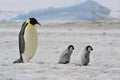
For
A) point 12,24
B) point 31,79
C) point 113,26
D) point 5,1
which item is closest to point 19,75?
point 31,79

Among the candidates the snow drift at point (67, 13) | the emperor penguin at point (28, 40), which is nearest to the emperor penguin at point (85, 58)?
the emperor penguin at point (28, 40)

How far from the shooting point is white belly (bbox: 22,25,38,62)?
26.7ft

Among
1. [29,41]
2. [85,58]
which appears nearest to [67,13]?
[29,41]

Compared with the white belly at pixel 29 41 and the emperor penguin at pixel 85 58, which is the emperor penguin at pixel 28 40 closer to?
the white belly at pixel 29 41

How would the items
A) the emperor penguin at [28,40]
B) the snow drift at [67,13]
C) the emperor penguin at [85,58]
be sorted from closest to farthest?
the emperor penguin at [85,58], the emperor penguin at [28,40], the snow drift at [67,13]

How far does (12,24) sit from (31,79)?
19605 mm

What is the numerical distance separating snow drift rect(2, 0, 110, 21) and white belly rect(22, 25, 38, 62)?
17.5 metres

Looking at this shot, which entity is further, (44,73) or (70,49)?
(70,49)

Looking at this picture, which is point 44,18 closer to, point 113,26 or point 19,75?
point 113,26

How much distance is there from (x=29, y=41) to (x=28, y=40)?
3cm

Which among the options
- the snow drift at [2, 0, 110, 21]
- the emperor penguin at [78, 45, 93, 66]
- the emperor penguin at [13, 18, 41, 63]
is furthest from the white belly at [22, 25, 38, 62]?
the snow drift at [2, 0, 110, 21]

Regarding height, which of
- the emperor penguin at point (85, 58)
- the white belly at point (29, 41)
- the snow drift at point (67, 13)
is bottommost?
the emperor penguin at point (85, 58)

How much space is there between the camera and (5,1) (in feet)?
171

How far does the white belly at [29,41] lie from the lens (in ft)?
26.7
